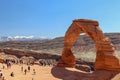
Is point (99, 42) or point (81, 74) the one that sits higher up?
point (99, 42)

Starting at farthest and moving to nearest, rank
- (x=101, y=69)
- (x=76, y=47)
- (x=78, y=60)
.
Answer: (x=76, y=47)
(x=78, y=60)
(x=101, y=69)

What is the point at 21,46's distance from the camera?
129000 millimetres

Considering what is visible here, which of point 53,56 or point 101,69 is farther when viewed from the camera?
point 53,56

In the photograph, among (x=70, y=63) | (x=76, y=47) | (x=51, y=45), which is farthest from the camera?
(x=51, y=45)

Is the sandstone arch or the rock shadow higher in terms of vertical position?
the sandstone arch

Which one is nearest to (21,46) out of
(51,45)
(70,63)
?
(51,45)

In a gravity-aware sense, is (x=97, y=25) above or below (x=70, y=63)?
above

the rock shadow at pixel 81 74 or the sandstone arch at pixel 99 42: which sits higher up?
the sandstone arch at pixel 99 42

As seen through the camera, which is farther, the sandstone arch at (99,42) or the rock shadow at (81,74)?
the sandstone arch at (99,42)

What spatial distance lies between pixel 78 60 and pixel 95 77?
4167 centimetres

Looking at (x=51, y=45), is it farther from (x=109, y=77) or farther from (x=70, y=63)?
(x=109, y=77)

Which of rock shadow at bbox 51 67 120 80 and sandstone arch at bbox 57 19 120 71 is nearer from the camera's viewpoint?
rock shadow at bbox 51 67 120 80

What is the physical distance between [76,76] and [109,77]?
475 cm

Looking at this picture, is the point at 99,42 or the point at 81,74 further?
→ the point at 99,42
